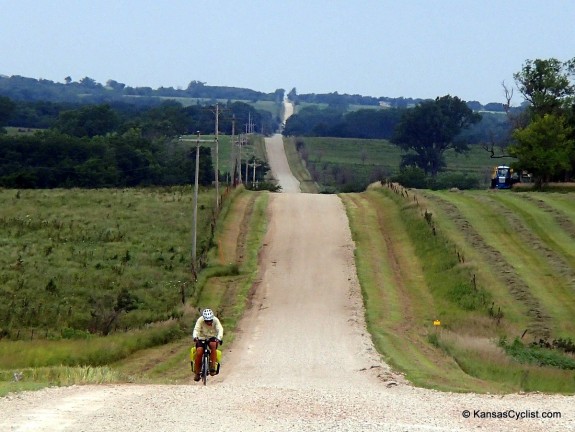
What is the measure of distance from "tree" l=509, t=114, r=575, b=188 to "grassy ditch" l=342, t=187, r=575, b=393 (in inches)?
560

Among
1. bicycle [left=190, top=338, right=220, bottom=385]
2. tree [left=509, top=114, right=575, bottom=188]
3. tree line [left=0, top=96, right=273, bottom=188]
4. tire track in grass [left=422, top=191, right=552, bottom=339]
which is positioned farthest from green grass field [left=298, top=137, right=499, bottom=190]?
bicycle [left=190, top=338, right=220, bottom=385]

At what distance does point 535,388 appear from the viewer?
73.2 ft

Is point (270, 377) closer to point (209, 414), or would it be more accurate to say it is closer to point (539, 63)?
point (209, 414)

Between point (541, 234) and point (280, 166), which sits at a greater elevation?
point (541, 234)

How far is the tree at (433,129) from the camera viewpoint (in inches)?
4792

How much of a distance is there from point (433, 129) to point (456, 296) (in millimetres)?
87941

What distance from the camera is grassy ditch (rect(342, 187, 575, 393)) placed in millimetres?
24531

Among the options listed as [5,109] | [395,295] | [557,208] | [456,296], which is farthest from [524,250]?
[5,109]

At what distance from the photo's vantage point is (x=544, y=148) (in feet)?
230

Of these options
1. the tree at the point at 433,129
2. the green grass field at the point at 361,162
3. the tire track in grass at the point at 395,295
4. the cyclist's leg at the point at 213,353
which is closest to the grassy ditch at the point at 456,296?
the tire track in grass at the point at 395,295

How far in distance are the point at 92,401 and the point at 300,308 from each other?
19302 mm

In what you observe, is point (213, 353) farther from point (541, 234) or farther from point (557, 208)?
point (557, 208)

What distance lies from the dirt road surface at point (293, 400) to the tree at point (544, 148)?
40782 millimetres

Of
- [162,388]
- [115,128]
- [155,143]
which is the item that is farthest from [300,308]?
[115,128]
